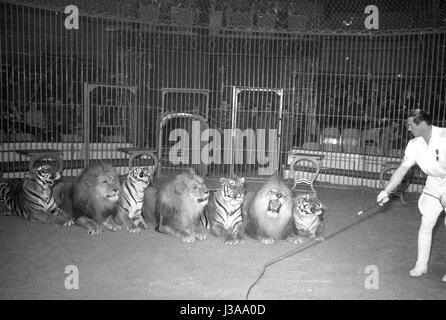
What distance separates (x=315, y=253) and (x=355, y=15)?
10891 mm

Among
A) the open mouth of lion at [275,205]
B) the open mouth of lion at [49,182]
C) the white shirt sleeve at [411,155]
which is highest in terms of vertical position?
the white shirt sleeve at [411,155]

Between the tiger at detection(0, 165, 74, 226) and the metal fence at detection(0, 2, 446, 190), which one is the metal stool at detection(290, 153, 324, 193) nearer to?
the metal fence at detection(0, 2, 446, 190)

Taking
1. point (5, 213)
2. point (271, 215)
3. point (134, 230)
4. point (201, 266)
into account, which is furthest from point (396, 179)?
point (5, 213)

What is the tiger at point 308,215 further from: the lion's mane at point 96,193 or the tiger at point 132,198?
the lion's mane at point 96,193

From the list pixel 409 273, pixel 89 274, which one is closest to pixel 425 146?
pixel 409 273

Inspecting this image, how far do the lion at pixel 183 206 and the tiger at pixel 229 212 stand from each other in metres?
0.18

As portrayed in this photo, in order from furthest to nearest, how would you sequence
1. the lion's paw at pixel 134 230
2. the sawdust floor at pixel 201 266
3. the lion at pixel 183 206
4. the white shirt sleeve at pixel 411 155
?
the lion's paw at pixel 134 230 < the lion at pixel 183 206 < the white shirt sleeve at pixel 411 155 < the sawdust floor at pixel 201 266

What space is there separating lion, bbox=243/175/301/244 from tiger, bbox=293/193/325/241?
141 millimetres

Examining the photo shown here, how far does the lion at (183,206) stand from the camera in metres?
5.80

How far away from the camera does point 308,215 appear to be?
5902 mm

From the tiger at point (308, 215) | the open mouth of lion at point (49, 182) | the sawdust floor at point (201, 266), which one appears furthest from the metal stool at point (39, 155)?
the tiger at point (308, 215)

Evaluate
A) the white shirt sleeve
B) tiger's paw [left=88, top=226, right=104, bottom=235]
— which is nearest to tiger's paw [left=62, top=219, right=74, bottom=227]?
tiger's paw [left=88, top=226, right=104, bottom=235]

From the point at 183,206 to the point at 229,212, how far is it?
609mm

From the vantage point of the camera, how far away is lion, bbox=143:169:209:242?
228 inches
